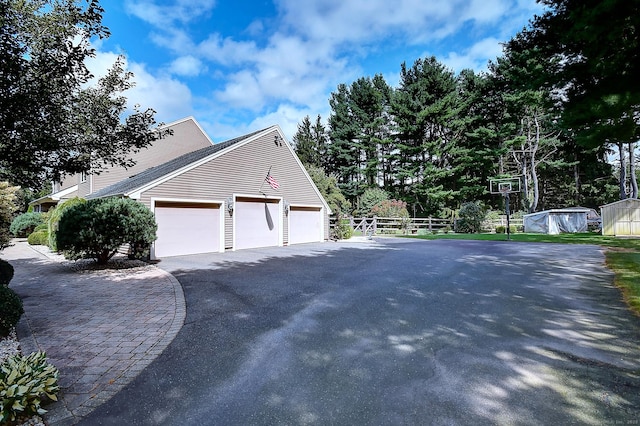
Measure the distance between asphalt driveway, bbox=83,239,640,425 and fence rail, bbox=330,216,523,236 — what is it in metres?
13.8

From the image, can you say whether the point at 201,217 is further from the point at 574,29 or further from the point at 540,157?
the point at 540,157

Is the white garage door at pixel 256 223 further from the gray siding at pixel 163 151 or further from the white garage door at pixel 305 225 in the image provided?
the gray siding at pixel 163 151

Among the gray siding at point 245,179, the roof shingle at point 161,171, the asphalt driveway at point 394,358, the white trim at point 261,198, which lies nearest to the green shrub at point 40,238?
the roof shingle at point 161,171

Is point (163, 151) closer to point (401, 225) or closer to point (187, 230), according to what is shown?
point (187, 230)

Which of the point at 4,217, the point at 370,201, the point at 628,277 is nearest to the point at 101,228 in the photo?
the point at 4,217

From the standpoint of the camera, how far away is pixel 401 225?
2434 cm

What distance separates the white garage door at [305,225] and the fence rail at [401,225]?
2.03 m

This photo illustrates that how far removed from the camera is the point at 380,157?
3547cm

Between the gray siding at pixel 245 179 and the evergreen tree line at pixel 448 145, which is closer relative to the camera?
the gray siding at pixel 245 179

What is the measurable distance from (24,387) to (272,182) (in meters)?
12.6

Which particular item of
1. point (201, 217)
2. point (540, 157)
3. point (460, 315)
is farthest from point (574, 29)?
point (540, 157)

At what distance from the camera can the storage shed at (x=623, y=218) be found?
18734 mm

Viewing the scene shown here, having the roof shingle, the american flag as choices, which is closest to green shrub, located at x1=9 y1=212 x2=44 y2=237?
the roof shingle

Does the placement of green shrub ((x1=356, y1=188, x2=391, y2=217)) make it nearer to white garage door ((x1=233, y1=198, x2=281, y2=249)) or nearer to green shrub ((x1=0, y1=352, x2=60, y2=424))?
white garage door ((x1=233, y1=198, x2=281, y2=249))
